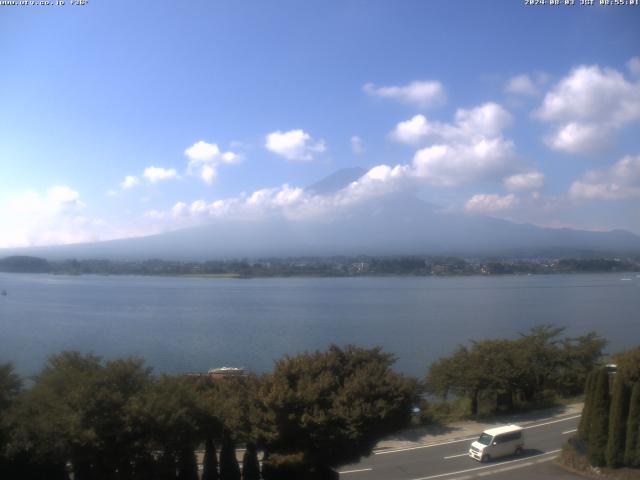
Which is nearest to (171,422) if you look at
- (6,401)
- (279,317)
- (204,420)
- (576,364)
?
(204,420)

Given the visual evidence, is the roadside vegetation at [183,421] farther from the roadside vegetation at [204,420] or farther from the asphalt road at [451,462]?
the asphalt road at [451,462]

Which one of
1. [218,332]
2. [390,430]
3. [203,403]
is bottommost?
[218,332]

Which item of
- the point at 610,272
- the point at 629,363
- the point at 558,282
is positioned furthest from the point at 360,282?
the point at 629,363

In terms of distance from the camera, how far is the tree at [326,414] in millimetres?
5266

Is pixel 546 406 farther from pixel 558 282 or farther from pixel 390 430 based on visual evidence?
pixel 558 282

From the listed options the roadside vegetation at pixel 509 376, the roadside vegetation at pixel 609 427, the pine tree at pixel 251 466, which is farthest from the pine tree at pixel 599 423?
the roadside vegetation at pixel 509 376

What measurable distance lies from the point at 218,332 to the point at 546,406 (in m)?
16.2

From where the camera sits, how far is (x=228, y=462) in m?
5.36

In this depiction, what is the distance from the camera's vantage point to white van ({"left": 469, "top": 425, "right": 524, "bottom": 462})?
7102mm

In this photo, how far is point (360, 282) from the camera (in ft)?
171

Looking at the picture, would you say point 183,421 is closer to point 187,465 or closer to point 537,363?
point 187,465

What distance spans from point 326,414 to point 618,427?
3096 millimetres

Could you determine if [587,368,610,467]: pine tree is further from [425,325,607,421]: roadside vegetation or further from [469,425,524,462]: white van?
[425,325,607,421]: roadside vegetation

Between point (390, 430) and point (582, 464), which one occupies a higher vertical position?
point (390, 430)
